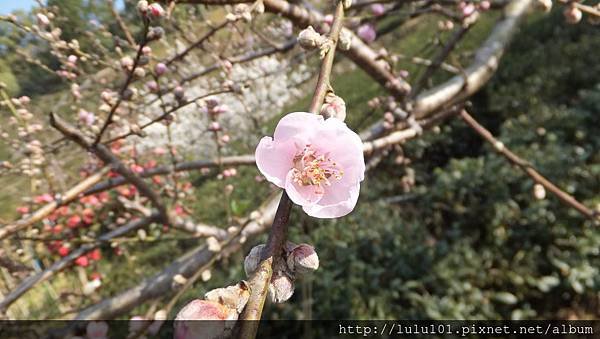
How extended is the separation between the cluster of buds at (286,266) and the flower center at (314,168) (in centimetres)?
28

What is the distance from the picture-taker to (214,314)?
22.7 inches

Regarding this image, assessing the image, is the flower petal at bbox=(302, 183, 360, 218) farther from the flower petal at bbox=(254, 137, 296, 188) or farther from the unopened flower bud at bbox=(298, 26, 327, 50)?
the unopened flower bud at bbox=(298, 26, 327, 50)

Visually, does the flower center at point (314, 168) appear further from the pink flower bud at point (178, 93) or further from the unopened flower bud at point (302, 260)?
the pink flower bud at point (178, 93)

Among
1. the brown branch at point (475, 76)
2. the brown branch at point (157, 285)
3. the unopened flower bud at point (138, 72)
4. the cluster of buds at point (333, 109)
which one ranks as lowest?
the brown branch at point (157, 285)

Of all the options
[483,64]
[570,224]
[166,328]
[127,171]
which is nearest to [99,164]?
[127,171]

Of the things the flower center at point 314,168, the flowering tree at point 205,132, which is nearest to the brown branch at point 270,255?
the flowering tree at point 205,132

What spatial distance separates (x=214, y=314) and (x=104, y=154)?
3.81 ft

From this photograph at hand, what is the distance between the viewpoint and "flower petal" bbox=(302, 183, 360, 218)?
0.82m

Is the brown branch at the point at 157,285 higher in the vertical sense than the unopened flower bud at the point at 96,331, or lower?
lower

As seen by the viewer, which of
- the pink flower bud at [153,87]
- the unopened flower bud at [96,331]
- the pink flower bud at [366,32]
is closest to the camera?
the unopened flower bud at [96,331]

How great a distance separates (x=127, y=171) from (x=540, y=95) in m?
5.48

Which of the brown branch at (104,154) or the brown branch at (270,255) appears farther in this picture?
the brown branch at (104,154)

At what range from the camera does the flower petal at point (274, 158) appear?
2.69 ft

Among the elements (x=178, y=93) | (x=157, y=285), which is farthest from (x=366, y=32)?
(x=157, y=285)
